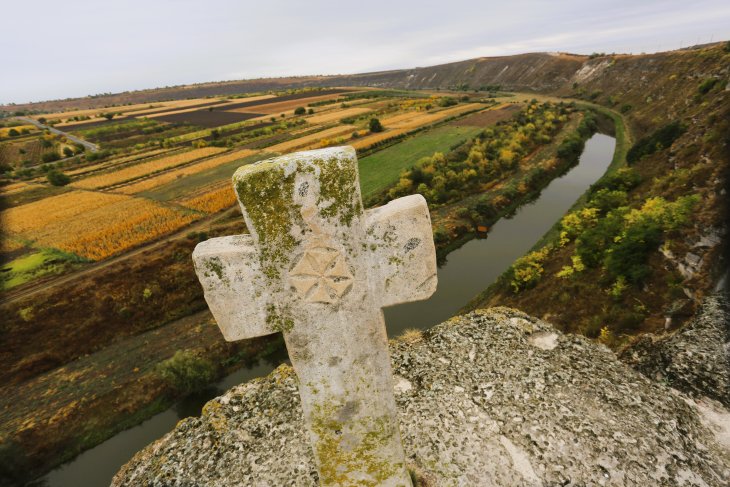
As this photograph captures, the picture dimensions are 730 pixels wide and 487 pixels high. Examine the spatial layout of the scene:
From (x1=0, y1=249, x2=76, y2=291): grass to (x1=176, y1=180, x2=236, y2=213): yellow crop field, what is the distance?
1089 centimetres

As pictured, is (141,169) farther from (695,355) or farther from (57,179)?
(695,355)

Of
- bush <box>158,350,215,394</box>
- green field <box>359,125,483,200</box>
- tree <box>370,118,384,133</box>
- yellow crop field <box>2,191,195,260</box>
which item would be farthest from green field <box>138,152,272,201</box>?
bush <box>158,350,215,394</box>

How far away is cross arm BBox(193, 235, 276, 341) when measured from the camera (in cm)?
273

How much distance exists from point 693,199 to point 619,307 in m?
5.67

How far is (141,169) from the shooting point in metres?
47.8

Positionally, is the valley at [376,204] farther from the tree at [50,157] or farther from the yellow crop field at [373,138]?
the yellow crop field at [373,138]

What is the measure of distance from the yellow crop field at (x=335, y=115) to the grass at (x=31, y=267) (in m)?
53.3

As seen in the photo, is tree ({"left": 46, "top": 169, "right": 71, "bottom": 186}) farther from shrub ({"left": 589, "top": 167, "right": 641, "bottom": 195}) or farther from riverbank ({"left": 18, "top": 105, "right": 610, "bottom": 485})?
shrub ({"left": 589, "top": 167, "right": 641, "bottom": 195})

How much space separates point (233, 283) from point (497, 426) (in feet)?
18.8

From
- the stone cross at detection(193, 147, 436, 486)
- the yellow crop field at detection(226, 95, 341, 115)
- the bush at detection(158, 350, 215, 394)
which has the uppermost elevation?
the stone cross at detection(193, 147, 436, 486)

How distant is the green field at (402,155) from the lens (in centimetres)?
3562

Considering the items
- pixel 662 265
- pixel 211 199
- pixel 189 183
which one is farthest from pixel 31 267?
pixel 662 265

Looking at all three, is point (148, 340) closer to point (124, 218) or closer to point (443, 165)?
point (124, 218)

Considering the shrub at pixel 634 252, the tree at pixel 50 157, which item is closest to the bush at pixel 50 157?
the tree at pixel 50 157
